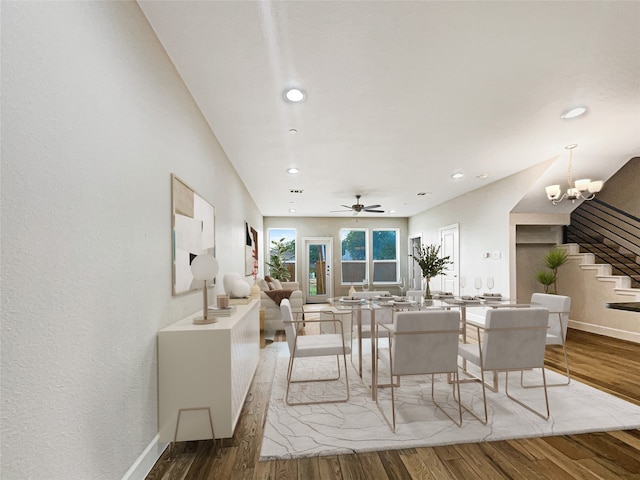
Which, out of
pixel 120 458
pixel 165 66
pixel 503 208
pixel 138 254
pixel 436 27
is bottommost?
pixel 120 458

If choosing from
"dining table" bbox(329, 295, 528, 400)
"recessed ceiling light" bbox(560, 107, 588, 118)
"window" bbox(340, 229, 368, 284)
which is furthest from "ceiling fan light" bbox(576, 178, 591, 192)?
"window" bbox(340, 229, 368, 284)

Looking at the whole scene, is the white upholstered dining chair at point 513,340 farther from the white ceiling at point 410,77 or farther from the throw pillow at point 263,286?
the throw pillow at point 263,286

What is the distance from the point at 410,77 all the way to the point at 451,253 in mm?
5977

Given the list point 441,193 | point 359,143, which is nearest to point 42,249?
point 359,143

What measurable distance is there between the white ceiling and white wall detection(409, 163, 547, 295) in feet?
2.74

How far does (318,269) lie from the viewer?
34.2 ft

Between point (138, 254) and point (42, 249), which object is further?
point (138, 254)

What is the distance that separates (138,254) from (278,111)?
189 cm

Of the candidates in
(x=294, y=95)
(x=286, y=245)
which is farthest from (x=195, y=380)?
(x=286, y=245)

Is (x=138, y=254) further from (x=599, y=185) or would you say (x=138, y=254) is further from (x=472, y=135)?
(x=599, y=185)

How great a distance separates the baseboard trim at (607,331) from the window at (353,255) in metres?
5.63

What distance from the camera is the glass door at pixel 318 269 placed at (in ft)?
34.0

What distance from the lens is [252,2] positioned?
5.92 ft

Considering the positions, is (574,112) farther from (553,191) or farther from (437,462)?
(437,462)
